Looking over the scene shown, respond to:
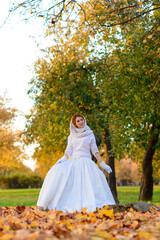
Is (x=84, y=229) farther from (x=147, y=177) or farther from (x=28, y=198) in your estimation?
(x=28, y=198)

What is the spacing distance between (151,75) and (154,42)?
119 centimetres

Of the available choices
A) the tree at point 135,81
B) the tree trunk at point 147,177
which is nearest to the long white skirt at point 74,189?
the tree at point 135,81

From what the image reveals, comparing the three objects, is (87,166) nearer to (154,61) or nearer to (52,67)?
(154,61)

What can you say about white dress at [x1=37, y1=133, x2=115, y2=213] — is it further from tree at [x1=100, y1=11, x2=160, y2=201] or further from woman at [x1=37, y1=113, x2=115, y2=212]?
tree at [x1=100, y1=11, x2=160, y2=201]

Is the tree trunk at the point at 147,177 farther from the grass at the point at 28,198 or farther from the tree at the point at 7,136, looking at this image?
the tree at the point at 7,136

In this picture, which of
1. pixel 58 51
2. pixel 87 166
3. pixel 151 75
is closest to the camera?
pixel 87 166

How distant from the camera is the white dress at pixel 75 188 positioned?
6242 millimetres

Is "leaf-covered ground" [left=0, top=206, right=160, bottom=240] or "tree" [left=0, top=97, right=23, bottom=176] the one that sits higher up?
"tree" [left=0, top=97, right=23, bottom=176]

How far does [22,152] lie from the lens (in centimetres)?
2819

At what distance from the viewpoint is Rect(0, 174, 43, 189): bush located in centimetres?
4955


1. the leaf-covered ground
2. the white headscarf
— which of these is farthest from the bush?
the leaf-covered ground

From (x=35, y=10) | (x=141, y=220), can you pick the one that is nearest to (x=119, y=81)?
(x=35, y=10)

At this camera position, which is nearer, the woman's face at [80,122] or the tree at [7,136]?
the woman's face at [80,122]

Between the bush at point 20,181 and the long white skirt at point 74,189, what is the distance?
4397 centimetres
